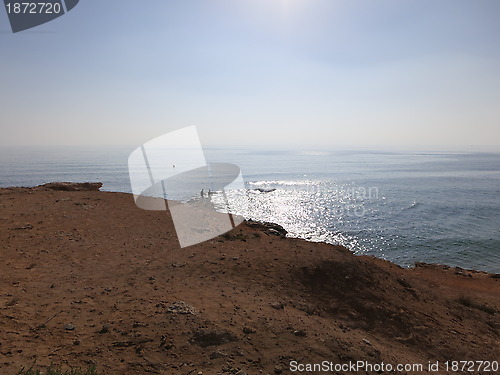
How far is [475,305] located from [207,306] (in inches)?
459

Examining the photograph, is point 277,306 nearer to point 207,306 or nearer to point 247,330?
point 247,330

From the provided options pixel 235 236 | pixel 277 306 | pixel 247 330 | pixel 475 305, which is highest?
pixel 235 236

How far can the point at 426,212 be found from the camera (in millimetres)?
40156

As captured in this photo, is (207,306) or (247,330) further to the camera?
(207,306)

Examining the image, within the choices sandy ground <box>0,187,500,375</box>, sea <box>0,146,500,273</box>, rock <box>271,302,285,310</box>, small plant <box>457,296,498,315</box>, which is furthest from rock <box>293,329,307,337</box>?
sea <box>0,146,500,273</box>

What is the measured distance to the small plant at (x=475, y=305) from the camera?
472 inches

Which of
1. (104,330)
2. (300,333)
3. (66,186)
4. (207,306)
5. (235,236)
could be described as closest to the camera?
(104,330)

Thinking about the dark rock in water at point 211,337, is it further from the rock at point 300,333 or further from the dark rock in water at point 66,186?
the dark rock in water at point 66,186

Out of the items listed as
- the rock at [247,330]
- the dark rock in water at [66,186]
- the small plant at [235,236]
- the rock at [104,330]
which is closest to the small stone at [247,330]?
the rock at [247,330]

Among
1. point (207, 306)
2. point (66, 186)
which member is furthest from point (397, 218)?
point (66, 186)

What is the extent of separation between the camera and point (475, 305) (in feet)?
40.2

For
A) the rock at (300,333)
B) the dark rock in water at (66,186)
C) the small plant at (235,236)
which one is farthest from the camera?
the dark rock in water at (66,186)

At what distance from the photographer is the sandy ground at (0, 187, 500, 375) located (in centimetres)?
604

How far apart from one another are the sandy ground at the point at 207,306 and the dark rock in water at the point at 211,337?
2 cm
